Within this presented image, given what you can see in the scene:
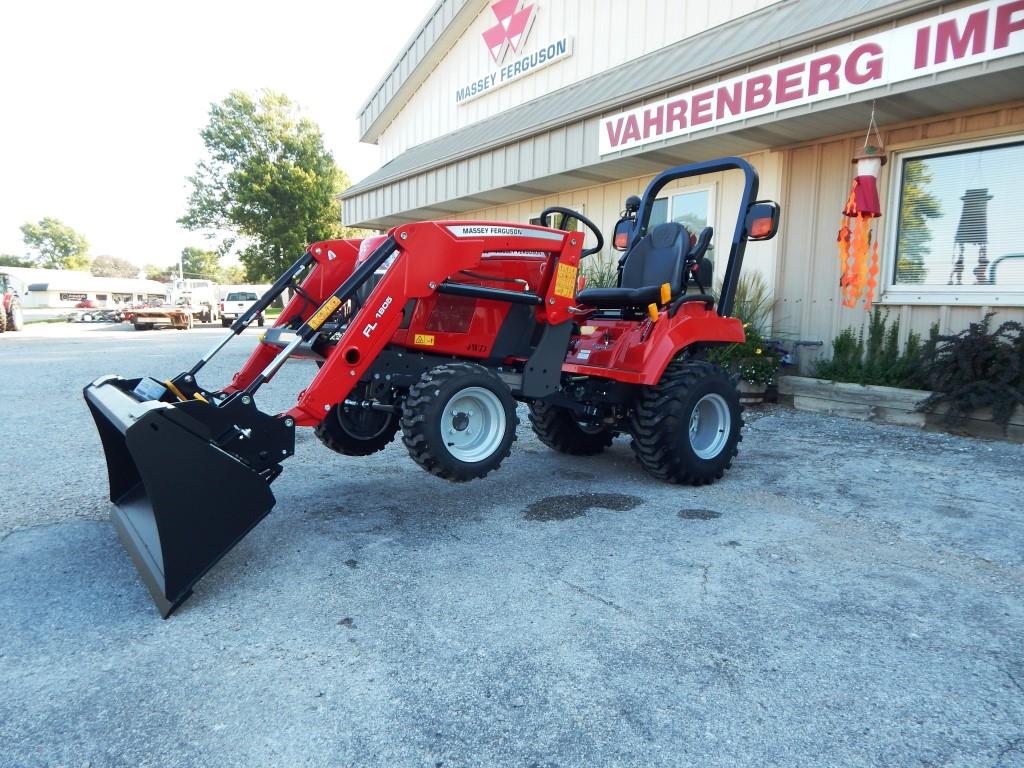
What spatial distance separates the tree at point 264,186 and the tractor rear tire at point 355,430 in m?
31.2

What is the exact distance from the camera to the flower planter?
18.4 ft

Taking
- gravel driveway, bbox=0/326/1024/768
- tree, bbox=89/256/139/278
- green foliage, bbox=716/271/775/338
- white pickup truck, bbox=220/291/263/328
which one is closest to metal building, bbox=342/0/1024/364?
green foliage, bbox=716/271/775/338

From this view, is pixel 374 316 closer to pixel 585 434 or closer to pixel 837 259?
pixel 585 434

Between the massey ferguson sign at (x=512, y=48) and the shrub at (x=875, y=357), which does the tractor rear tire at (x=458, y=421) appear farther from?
the massey ferguson sign at (x=512, y=48)

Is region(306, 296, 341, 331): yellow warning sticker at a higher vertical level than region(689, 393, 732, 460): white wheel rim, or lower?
higher

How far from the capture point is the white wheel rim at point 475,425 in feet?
11.5

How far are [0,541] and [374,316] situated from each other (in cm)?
230

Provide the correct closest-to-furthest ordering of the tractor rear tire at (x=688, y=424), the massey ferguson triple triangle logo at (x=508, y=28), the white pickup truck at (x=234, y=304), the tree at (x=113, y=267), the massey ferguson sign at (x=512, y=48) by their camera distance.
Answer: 1. the tractor rear tire at (x=688, y=424)
2. the massey ferguson sign at (x=512, y=48)
3. the massey ferguson triple triangle logo at (x=508, y=28)
4. the white pickup truck at (x=234, y=304)
5. the tree at (x=113, y=267)

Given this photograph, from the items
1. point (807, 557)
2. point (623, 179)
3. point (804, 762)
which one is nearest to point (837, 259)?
point (623, 179)

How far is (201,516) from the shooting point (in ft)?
9.14

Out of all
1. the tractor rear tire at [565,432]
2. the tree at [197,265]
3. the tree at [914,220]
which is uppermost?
the tree at [197,265]

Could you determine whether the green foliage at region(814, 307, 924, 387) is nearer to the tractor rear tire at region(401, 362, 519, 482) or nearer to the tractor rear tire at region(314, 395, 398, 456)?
the tractor rear tire at region(401, 362, 519, 482)

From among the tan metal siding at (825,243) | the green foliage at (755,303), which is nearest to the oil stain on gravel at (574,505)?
the green foliage at (755,303)

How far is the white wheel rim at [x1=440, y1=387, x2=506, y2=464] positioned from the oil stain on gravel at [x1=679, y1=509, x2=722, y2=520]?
4.04 ft
